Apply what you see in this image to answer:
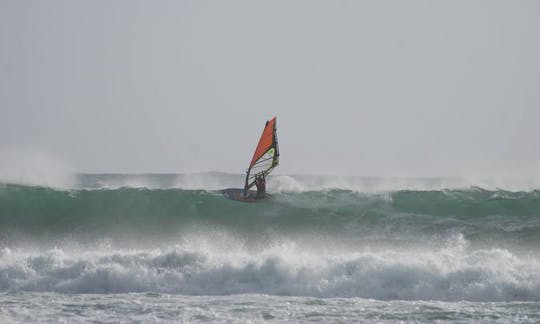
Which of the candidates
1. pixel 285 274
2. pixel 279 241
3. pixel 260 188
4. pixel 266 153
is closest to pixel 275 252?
pixel 285 274

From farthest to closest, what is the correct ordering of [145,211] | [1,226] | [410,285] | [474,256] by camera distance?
1. [145,211]
2. [1,226]
3. [474,256]
4. [410,285]

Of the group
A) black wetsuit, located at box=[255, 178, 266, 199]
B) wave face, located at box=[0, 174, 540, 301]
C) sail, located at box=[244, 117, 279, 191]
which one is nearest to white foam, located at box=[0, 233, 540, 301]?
wave face, located at box=[0, 174, 540, 301]

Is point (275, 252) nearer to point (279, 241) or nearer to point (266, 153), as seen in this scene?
point (279, 241)

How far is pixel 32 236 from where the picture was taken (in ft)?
59.1

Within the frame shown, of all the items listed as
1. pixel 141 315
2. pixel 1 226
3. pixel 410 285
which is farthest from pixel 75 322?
pixel 1 226

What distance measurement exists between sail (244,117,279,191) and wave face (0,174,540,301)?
1696mm

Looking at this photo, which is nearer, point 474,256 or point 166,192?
point 474,256

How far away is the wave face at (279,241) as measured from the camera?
565 inches

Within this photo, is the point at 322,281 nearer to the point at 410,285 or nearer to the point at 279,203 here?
the point at 410,285

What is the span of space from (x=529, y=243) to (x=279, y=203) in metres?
6.90

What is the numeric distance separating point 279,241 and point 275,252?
1.86m

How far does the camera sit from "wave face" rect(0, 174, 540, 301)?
47.1 feet

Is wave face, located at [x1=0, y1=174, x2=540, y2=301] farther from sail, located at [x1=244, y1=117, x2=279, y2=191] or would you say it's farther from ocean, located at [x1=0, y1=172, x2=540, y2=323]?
sail, located at [x1=244, y1=117, x2=279, y2=191]

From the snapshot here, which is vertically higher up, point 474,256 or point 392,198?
point 392,198
